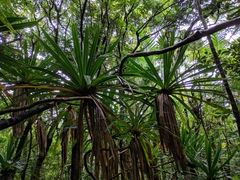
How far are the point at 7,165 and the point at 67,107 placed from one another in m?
1.11

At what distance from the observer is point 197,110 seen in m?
2.66

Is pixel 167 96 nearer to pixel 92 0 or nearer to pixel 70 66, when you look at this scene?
pixel 70 66

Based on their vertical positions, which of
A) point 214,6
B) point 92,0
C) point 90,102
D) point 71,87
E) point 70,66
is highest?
point 92,0

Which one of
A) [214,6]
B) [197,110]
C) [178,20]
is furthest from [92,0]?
[197,110]

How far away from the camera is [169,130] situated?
1383 millimetres

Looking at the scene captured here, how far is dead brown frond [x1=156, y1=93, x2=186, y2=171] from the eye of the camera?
135 centimetres

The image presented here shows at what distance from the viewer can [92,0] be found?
3.91 meters

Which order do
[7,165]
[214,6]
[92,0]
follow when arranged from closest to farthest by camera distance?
1. [7,165]
2. [214,6]
3. [92,0]

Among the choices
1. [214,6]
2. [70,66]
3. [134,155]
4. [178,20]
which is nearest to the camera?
[70,66]

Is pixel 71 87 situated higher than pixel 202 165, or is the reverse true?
pixel 71 87

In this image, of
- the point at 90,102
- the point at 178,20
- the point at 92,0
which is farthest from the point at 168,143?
the point at 92,0

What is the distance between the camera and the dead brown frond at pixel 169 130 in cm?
135

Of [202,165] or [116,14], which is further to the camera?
[116,14]

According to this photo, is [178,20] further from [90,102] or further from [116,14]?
[90,102]
